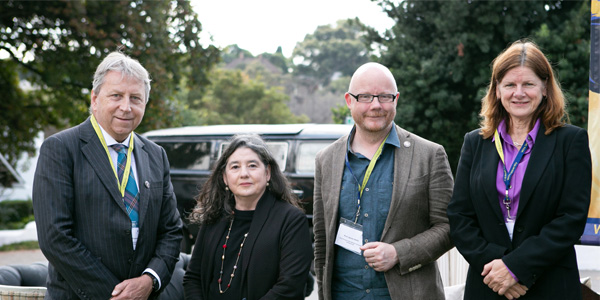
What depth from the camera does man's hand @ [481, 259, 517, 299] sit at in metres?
2.69

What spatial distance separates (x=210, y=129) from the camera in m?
9.83

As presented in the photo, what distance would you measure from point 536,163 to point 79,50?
12.9 metres

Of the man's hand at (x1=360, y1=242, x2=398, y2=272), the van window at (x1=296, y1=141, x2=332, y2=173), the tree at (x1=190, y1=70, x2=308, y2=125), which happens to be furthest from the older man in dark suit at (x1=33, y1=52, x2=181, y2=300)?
Result: the tree at (x1=190, y1=70, x2=308, y2=125)

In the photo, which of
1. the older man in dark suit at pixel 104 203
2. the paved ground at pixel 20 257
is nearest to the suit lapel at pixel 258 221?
the older man in dark suit at pixel 104 203

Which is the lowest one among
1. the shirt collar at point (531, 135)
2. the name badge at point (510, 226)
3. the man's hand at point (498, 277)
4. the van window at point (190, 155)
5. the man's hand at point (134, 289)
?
the van window at point (190, 155)

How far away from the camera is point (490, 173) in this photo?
281 centimetres

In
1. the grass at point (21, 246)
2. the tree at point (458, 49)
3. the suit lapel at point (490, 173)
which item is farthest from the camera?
the grass at point (21, 246)

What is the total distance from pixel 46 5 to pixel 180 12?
3.39m

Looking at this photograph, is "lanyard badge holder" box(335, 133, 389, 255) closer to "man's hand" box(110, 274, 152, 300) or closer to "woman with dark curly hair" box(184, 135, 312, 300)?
"woman with dark curly hair" box(184, 135, 312, 300)

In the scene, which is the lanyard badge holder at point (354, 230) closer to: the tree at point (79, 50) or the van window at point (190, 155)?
the van window at point (190, 155)

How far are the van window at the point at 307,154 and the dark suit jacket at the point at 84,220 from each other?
5.34 meters

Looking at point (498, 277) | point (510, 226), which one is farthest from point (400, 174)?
point (498, 277)

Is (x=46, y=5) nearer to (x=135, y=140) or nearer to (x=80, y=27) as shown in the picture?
(x=80, y=27)

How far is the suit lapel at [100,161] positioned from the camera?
9.61ft
